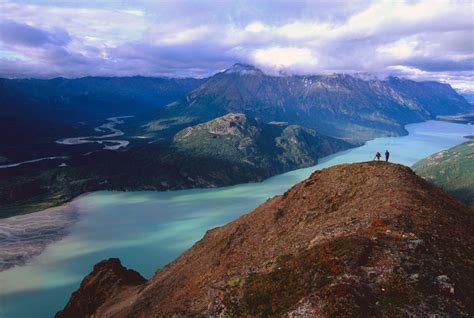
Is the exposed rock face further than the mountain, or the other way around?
the exposed rock face

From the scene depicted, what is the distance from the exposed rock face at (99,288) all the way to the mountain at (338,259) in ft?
37.8

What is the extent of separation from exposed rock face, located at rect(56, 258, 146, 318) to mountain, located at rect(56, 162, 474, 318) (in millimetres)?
11533

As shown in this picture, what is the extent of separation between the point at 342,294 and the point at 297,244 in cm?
1832

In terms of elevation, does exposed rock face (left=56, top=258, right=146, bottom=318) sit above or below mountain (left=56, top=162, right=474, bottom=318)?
below

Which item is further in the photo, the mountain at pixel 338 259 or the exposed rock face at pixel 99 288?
the exposed rock face at pixel 99 288

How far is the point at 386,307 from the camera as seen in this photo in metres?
32.1

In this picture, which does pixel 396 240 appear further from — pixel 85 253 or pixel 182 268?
pixel 85 253

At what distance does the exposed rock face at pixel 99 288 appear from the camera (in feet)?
305

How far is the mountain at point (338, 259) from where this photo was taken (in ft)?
111

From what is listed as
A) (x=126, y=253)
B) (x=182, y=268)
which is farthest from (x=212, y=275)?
(x=126, y=253)

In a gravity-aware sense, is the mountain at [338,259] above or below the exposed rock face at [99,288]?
Answer: above

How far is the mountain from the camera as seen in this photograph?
33969mm

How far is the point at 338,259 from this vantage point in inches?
1563

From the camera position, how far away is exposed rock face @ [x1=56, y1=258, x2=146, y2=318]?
305 ft
